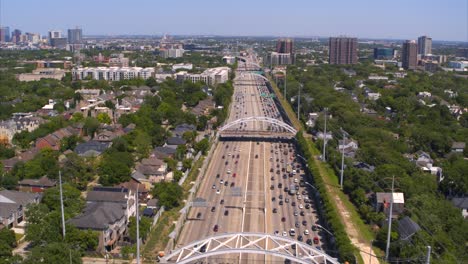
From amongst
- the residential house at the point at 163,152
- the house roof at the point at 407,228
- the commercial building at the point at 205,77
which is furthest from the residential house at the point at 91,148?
the commercial building at the point at 205,77

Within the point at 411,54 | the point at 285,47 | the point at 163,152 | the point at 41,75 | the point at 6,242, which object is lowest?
the point at 6,242

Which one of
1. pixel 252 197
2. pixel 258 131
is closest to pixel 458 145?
pixel 258 131

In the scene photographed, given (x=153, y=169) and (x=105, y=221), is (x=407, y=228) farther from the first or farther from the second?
(x=153, y=169)

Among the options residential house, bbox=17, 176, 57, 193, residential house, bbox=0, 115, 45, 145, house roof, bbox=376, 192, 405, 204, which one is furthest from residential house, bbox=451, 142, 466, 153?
residential house, bbox=0, 115, 45, 145

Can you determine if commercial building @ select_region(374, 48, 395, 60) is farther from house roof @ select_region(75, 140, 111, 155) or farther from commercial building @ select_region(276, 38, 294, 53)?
house roof @ select_region(75, 140, 111, 155)

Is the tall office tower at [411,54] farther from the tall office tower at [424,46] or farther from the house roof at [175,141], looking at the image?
the house roof at [175,141]

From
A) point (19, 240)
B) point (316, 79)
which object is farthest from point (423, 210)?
point (316, 79)

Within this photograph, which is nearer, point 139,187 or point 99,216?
point 99,216

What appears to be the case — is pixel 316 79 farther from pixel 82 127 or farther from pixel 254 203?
pixel 254 203
